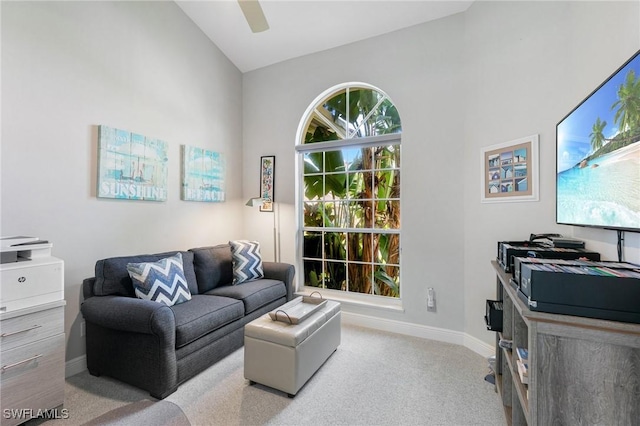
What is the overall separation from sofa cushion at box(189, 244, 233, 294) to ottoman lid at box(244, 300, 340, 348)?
43.2 inches

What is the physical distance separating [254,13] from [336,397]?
2.73 meters

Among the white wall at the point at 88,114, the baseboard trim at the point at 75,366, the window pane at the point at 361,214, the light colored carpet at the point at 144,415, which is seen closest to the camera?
the light colored carpet at the point at 144,415

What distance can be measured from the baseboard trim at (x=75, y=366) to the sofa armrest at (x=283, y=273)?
5.73 feet

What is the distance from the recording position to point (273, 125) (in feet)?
12.6

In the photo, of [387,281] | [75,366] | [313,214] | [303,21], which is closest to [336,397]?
[387,281]

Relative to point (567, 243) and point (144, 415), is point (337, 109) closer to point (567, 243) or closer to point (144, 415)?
point (567, 243)

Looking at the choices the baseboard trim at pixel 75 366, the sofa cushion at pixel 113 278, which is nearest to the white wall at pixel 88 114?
the baseboard trim at pixel 75 366

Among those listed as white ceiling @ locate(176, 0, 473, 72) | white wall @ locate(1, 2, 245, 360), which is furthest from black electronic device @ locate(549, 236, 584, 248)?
white wall @ locate(1, 2, 245, 360)

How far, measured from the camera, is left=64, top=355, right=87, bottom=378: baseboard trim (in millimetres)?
2221

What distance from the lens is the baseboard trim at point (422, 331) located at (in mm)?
2609

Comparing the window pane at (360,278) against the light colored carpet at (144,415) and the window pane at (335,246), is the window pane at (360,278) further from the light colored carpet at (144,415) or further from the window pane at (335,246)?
the light colored carpet at (144,415)

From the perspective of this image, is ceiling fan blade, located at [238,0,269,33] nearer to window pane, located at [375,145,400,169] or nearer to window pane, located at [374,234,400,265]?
window pane, located at [375,145,400,169]

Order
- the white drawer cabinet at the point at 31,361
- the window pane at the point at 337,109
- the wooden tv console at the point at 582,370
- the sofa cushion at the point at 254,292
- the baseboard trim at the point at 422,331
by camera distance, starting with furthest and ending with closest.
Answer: the window pane at the point at 337,109 → the sofa cushion at the point at 254,292 → the baseboard trim at the point at 422,331 → the white drawer cabinet at the point at 31,361 → the wooden tv console at the point at 582,370

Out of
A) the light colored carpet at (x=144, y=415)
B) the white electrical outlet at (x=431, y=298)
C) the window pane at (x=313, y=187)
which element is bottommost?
the light colored carpet at (x=144, y=415)
